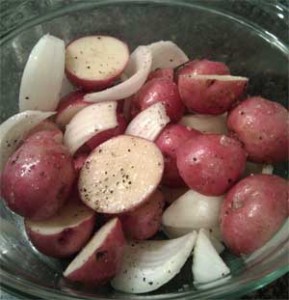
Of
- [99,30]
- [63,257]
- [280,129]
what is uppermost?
[280,129]

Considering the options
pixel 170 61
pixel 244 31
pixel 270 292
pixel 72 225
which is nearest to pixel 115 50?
pixel 170 61

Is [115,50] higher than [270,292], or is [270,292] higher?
[115,50]

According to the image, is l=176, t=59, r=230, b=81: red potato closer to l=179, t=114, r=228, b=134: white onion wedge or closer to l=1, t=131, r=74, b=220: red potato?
l=179, t=114, r=228, b=134: white onion wedge

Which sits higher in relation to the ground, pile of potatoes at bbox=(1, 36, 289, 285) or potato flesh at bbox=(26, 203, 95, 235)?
pile of potatoes at bbox=(1, 36, 289, 285)

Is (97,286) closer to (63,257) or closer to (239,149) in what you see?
(63,257)

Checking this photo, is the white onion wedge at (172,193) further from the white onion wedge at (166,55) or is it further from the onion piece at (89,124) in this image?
the white onion wedge at (166,55)

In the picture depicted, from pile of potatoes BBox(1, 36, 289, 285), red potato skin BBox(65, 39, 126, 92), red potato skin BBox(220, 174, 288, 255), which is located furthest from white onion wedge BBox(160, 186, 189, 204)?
red potato skin BBox(65, 39, 126, 92)

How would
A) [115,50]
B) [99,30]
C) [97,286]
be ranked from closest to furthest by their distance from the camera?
[97,286] → [115,50] → [99,30]
